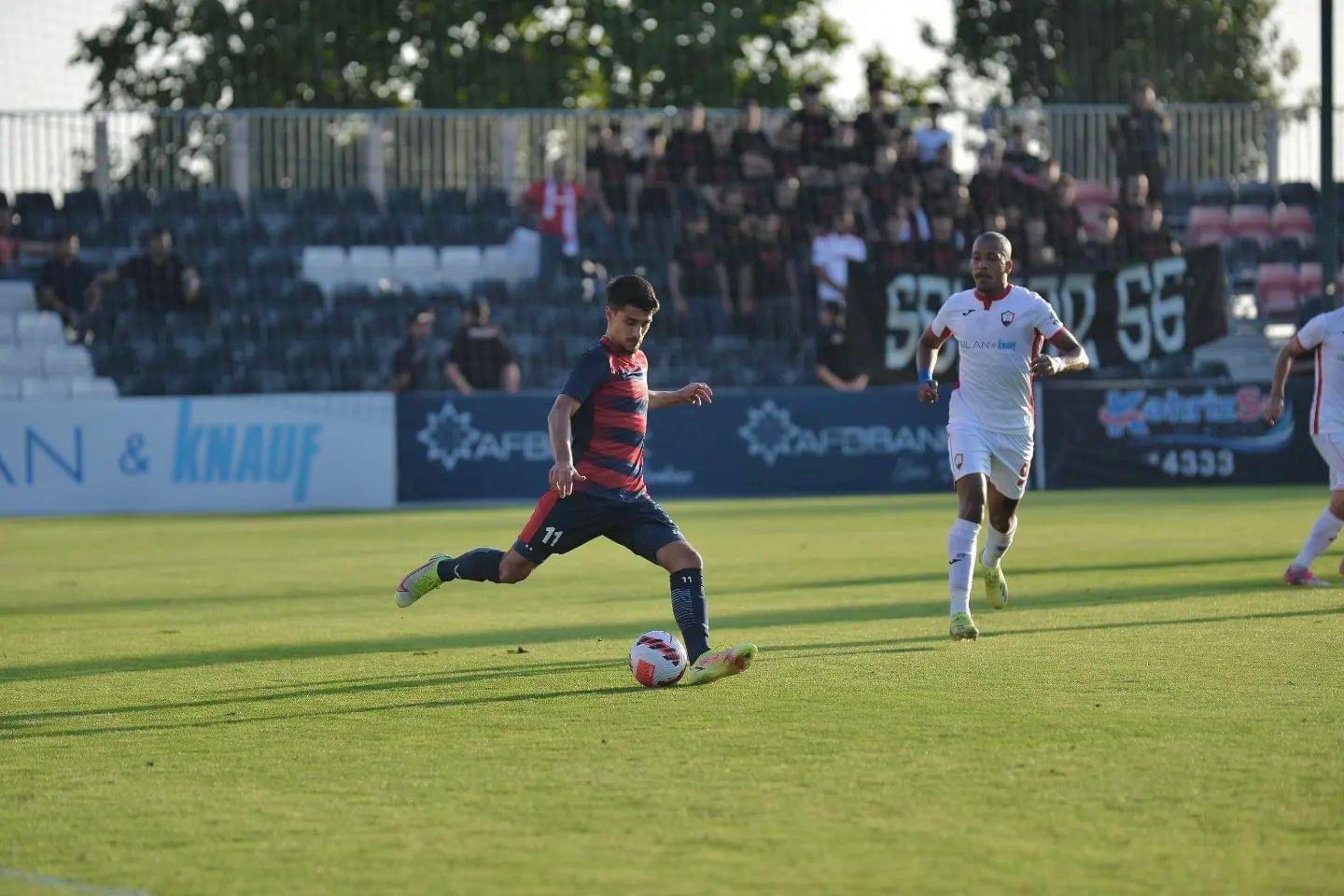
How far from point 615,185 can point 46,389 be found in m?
8.06

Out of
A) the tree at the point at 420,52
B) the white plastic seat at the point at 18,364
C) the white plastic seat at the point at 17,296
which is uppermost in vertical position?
the tree at the point at 420,52

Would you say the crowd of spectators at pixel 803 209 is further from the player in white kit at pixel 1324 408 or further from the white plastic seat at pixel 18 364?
Result: the player in white kit at pixel 1324 408

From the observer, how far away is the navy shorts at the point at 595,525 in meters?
8.63

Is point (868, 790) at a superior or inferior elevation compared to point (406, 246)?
inferior

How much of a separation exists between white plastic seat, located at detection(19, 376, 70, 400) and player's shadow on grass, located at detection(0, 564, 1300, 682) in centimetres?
1491

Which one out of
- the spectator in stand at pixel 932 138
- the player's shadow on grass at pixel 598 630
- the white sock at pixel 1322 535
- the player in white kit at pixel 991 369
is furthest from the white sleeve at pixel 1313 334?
the spectator in stand at pixel 932 138

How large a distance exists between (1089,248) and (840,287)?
382cm

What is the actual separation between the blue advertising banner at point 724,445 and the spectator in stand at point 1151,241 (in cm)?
435

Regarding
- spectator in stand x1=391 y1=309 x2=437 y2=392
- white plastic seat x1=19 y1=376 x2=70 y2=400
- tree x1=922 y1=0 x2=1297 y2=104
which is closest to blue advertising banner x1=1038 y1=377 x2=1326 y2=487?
spectator in stand x1=391 y1=309 x2=437 y2=392

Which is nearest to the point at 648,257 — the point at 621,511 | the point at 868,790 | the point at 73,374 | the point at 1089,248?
the point at 1089,248

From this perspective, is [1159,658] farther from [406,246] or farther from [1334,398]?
[406,246]

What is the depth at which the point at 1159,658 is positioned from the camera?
8.86 meters

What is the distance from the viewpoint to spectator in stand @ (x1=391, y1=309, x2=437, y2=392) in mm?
25328

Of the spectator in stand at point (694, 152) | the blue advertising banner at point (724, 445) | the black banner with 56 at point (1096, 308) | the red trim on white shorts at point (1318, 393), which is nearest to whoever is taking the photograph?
the red trim on white shorts at point (1318, 393)
